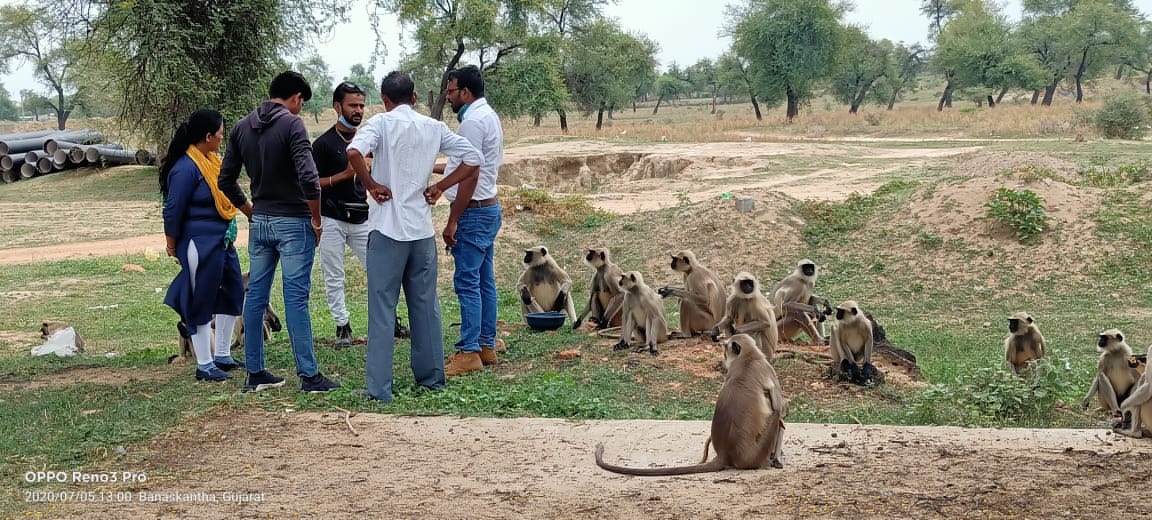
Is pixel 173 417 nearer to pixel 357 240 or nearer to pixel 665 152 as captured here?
pixel 357 240

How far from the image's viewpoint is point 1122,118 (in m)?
32.9

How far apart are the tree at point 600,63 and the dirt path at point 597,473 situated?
2041 inches

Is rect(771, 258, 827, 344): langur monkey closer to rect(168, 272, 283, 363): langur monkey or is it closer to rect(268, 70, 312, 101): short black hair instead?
rect(168, 272, 283, 363): langur monkey

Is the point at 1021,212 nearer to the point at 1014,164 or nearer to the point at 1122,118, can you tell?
the point at 1014,164

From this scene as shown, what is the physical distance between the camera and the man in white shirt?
660cm

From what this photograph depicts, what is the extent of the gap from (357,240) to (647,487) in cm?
487

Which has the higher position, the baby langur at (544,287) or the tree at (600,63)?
the tree at (600,63)

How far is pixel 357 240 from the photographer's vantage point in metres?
8.93

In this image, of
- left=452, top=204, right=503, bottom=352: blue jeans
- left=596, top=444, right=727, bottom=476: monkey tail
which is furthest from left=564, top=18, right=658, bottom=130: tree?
left=596, top=444, right=727, bottom=476: monkey tail

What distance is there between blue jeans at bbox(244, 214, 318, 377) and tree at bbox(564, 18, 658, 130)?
50447 millimetres

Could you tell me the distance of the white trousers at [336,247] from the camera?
8.84m

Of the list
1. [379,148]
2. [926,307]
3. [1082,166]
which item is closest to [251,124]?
[379,148]

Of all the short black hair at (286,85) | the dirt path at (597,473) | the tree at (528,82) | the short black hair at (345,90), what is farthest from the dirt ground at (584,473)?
the tree at (528,82)

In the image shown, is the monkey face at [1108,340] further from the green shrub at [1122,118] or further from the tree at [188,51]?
the green shrub at [1122,118]
